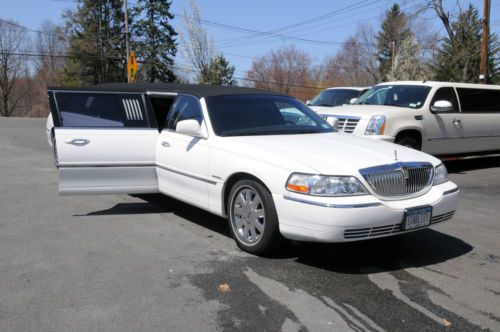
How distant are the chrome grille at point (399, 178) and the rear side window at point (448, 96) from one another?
18.3 feet

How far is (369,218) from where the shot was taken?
13.6ft

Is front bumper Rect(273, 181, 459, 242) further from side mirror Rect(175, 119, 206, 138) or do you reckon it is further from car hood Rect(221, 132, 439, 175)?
side mirror Rect(175, 119, 206, 138)

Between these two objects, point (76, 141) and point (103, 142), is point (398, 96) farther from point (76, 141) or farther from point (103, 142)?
point (76, 141)

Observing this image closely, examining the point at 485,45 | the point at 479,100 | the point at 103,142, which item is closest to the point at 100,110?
the point at 103,142

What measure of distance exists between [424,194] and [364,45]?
63.3 metres

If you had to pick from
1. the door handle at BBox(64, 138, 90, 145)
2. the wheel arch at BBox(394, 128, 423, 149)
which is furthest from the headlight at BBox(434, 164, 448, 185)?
the wheel arch at BBox(394, 128, 423, 149)

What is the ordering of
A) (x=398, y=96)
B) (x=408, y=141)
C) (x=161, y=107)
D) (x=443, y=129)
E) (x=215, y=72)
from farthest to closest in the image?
(x=215, y=72), (x=398, y=96), (x=443, y=129), (x=408, y=141), (x=161, y=107)

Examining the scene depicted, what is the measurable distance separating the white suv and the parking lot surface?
300 cm

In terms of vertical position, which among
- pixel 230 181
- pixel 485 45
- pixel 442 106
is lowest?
pixel 230 181

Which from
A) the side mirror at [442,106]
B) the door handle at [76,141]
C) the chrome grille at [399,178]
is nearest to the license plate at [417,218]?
the chrome grille at [399,178]

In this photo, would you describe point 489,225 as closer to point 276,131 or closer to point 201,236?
point 276,131

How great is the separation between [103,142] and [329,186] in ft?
9.89

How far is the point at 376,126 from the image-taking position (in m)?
8.91

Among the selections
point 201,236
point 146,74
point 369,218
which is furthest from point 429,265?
point 146,74
